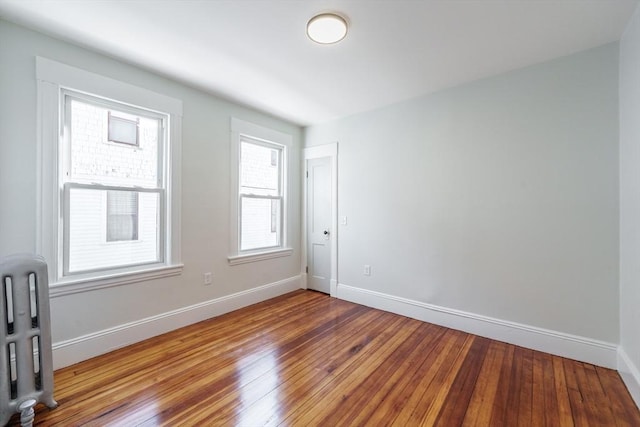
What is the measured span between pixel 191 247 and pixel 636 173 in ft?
12.5

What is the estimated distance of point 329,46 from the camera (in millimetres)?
2223

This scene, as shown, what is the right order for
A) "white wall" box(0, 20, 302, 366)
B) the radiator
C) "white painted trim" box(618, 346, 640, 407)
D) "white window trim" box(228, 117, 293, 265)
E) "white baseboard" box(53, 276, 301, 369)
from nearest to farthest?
the radiator
"white painted trim" box(618, 346, 640, 407)
"white wall" box(0, 20, 302, 366)
"white baseboard" box(53, 276, 301, 369)
"white window trim" box(228, 117, 293, 265)

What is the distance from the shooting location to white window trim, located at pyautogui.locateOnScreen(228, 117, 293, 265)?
337 cm

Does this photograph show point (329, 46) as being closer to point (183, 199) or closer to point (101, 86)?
point (101, 86)

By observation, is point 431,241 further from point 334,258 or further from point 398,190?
point 334,258

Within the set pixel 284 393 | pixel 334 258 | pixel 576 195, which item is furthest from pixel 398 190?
pixel 284 393

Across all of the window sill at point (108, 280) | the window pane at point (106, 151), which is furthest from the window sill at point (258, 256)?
the window pane at point (106, 151)

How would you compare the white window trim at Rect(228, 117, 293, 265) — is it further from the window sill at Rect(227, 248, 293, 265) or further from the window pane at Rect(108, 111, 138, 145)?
the window pane at Rect(108, 111, 138, 145)

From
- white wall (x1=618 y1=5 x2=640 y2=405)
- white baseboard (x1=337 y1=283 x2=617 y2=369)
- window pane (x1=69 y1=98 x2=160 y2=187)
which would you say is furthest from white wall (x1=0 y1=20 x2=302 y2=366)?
white wall (x1=618 y1=5 x2=640 y2=405)

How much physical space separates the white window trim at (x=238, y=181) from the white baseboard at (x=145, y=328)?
46 cm

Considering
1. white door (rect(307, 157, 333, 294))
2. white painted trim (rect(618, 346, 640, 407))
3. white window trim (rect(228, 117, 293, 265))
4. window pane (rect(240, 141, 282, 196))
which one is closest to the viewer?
white painted trim (rect(618, 346, 640, 407))

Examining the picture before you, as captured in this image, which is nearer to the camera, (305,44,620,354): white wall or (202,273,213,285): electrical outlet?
(305,44,620,354): white wall

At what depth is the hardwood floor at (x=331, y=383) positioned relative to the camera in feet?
5.38

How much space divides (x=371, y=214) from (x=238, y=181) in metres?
1.78
